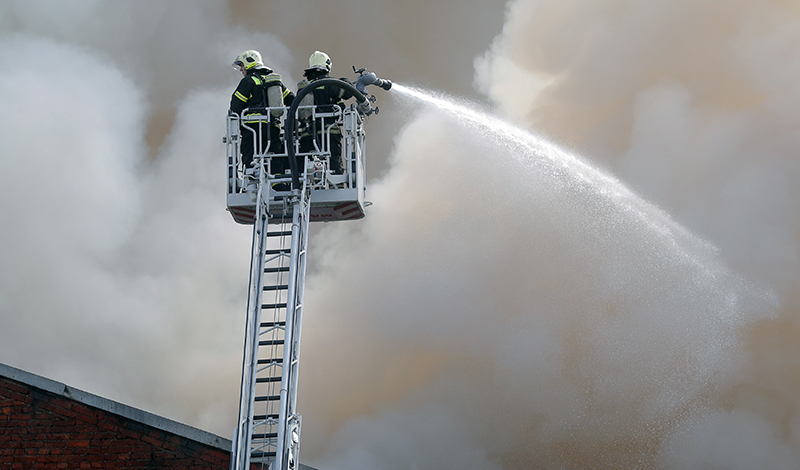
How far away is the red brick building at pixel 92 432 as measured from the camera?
479 inches

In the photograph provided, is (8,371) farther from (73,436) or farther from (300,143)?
(300,143)

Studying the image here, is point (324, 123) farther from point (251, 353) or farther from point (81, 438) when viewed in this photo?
point (81, 438)

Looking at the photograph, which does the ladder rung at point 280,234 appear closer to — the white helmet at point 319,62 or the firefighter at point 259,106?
the firefighter at point 259,106


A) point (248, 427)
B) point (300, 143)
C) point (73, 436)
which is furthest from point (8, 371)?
point (300, 143)

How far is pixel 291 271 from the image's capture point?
1067 centimetres

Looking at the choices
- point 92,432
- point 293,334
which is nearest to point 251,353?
point 293,334

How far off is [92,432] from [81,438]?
0.55 feet

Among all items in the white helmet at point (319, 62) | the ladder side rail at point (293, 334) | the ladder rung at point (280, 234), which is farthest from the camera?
the white helmet at point (319, 62)

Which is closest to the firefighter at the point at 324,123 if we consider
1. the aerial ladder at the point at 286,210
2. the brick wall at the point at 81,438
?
the aerial ladder at the point at 286,210

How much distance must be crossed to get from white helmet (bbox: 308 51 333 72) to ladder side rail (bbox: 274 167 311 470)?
7.36 ft

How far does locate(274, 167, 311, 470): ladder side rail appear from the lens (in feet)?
32.7

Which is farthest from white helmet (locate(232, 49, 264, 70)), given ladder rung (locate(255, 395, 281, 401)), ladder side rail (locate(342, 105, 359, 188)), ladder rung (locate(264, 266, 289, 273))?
ladder rung (locate(255, 395, 281, 401))

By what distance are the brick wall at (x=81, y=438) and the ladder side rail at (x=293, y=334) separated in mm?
2630

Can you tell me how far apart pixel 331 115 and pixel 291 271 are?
8.84ft
